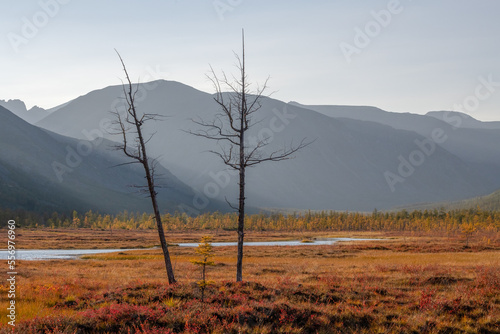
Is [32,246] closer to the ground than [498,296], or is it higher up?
closer to the ground

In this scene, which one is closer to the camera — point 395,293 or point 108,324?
point 108,324

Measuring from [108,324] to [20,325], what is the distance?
8.74 feet

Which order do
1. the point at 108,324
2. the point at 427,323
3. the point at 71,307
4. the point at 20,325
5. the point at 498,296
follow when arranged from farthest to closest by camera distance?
the point at 498,296
the point at 71,307
the point at 427,323
the point at 108,324
the point at 20,325

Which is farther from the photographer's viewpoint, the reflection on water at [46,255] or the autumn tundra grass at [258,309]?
the reflection on water at [46,255]

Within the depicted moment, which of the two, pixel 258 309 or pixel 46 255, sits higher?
pixel 258 309

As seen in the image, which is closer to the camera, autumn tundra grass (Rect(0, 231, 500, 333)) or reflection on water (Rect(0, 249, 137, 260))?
autumn tundra grass (Rect(0, 231, 500, 333))

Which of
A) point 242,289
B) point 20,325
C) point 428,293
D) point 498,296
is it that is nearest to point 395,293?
point 428,293

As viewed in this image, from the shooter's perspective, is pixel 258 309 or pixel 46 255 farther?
pixel 46 255

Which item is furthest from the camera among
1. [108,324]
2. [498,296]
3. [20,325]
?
[498,296]

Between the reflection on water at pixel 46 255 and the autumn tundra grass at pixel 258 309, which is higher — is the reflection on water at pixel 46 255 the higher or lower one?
the lower one

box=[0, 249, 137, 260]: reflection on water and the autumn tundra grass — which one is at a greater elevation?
the autumn tundra grass

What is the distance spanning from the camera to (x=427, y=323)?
54.6 ft

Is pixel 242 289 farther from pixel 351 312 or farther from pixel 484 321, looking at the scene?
pixel 484 321

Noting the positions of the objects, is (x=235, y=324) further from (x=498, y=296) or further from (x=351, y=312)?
(x=498, y=296)
